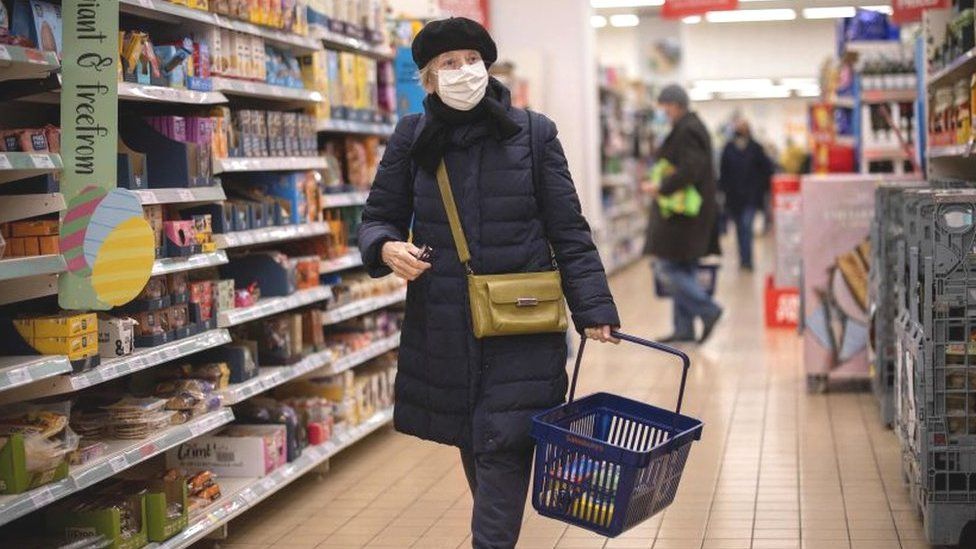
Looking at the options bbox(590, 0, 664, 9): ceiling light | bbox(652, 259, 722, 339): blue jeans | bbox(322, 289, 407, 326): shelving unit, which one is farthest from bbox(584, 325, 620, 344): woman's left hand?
bbox(590, 0, 664, 9): ceiling light

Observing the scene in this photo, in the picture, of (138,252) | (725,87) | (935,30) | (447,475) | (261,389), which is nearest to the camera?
(138,252)

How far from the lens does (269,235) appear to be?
18.1 feet

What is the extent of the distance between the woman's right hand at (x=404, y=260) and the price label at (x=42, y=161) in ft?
3.13

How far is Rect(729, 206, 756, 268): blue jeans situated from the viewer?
1652 centimetres

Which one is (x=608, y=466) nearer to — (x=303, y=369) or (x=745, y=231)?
(x=303, y=369)

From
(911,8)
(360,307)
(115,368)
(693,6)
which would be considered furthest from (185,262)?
(693,6)

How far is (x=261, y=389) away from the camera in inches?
210

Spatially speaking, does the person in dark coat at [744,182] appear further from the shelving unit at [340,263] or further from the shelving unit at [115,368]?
the shelving unit at [115,368]

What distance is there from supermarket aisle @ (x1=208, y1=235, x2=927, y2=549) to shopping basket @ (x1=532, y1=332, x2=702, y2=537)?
1.23 metres

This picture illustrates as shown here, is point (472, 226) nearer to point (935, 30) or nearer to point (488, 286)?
point (488, 286)

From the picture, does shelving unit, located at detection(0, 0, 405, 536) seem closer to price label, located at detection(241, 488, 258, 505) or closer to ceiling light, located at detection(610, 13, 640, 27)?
price label, located at detection(241, 488, 258, 505)

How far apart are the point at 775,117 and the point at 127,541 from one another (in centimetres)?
2983

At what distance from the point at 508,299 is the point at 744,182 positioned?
13.3 meters

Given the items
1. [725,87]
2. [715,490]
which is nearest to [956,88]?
[715,490]
